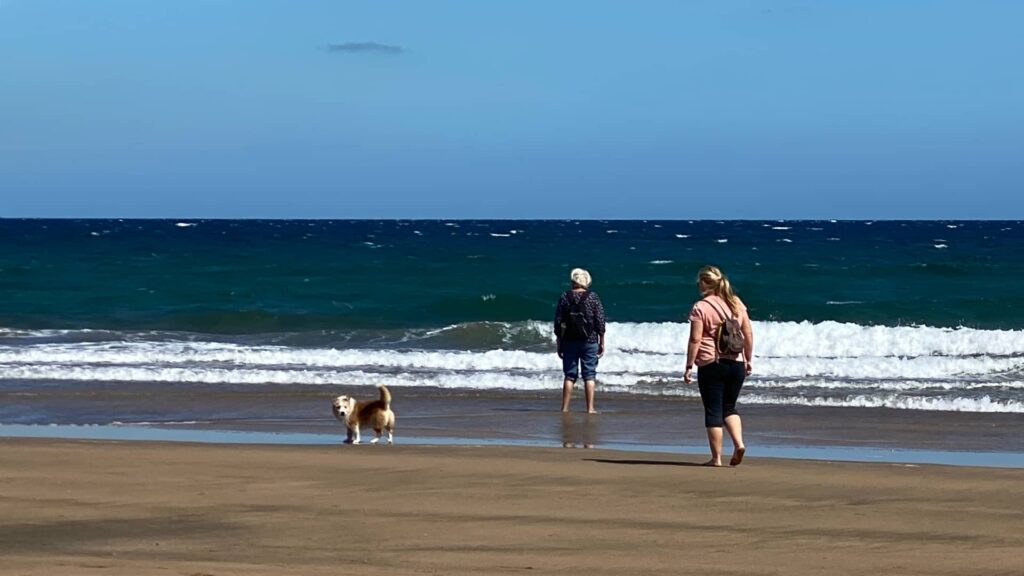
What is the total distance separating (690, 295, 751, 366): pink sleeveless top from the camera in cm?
952

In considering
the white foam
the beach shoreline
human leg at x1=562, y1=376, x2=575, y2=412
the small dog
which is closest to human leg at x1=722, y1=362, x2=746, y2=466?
the beach shoreline

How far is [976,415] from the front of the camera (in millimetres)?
14133

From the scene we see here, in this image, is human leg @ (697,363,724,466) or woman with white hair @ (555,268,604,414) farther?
woman with white hair @ (555,268,604,414)

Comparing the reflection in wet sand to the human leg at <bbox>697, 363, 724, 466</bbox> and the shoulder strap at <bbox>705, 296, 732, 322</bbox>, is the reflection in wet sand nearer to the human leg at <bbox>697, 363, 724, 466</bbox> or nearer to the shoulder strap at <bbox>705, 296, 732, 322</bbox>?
the human leg at <bbox>697, 363, 724, 466</bbox>

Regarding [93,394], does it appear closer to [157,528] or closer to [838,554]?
[157,528]

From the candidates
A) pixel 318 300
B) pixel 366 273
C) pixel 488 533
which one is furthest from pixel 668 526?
pixel 366 273

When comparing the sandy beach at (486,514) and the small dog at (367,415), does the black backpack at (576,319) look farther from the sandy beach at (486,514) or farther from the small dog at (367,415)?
the sandy beach at (486,514)

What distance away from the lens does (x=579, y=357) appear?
13875 millimetres

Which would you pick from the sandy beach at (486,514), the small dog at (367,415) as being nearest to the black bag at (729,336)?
the sandy beach at (486,514)

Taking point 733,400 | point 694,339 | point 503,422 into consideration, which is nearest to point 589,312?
point 503,422

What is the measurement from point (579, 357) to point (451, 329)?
1094 centimetres

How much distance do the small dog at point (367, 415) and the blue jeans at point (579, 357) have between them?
2.80 metres

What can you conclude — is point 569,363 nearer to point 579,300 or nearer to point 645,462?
point 579,300

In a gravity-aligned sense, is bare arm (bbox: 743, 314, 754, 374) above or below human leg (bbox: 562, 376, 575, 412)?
above
